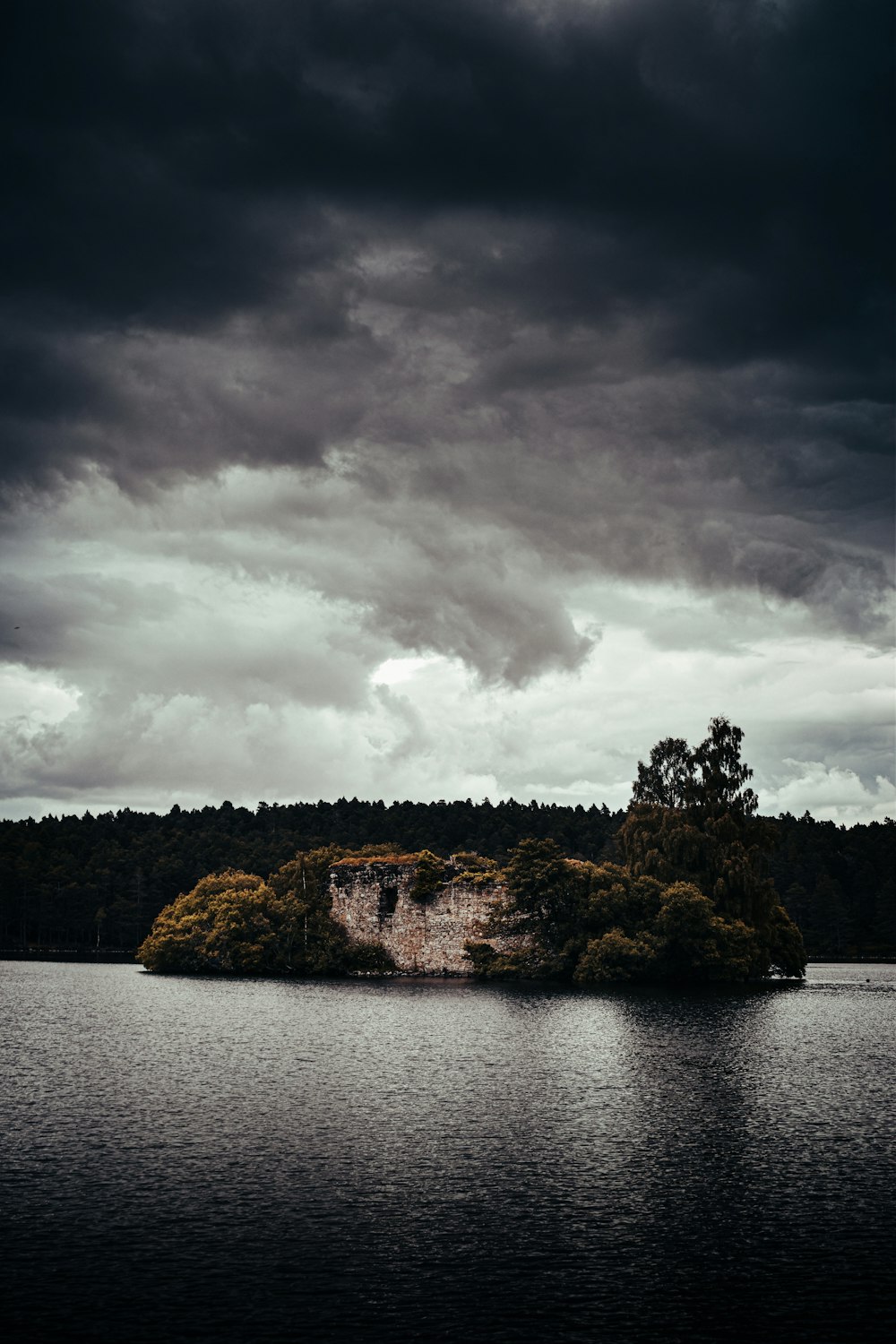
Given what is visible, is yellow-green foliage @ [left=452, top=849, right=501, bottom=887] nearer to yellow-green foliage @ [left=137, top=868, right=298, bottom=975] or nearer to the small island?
the small island

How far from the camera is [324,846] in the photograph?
12306 cm

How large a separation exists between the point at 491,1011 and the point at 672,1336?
36098 mm

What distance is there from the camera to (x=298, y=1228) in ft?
57.4

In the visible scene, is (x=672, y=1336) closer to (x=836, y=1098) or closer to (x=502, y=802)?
(x=836, y=1098)

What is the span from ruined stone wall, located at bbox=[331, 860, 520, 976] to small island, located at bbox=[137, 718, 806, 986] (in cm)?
9

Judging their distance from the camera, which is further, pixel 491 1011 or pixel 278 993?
pixel 278 993

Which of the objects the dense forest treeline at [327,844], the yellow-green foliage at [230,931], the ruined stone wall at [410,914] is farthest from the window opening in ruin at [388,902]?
the dense forest treeline at [327,844]

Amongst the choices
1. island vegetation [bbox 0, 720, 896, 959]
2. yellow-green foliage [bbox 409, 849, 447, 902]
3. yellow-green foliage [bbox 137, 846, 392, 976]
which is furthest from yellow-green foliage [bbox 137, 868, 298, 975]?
island vegetation [bbox 0, 720, 896, 959]

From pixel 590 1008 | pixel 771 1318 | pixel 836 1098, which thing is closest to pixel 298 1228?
pixel 771 1318

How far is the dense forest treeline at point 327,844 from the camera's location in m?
139

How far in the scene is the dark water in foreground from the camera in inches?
562

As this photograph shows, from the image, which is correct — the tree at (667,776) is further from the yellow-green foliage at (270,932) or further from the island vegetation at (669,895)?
the yellow-green foliage at (270,932)

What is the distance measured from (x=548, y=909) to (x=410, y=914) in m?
12.2

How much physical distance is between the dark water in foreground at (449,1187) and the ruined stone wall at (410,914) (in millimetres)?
35041
